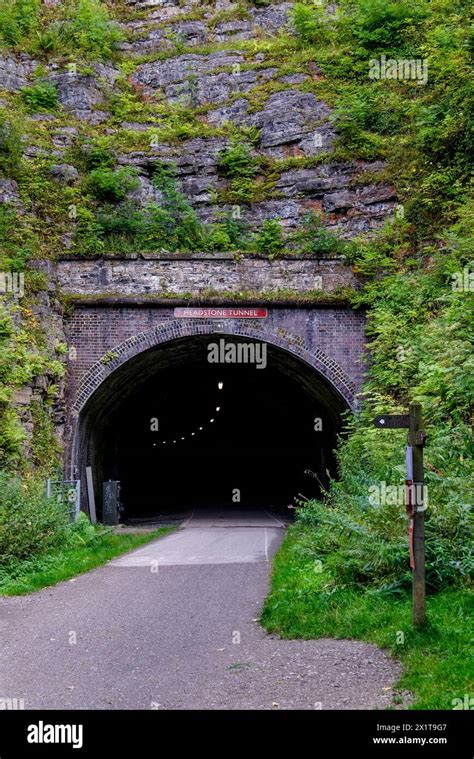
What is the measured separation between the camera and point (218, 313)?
18250 mm

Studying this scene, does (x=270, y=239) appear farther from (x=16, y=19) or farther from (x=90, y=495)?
(x=16, y=19)

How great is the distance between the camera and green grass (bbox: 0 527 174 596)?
965 cm

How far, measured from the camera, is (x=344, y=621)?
6934mm

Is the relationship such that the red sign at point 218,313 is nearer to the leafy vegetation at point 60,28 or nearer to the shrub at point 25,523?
the shrub at point 25,523

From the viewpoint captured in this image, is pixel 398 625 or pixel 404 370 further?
pixel 404 370

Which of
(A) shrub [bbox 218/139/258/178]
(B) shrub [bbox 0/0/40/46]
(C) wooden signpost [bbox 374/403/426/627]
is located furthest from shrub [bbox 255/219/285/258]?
(C) wooden signpost [bbox 374/403/426/627]

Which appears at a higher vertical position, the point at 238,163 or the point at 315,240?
the point at 238,163

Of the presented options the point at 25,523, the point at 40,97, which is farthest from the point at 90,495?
the point at 40,97

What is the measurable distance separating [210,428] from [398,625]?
101ft

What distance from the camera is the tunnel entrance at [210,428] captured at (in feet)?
64.8

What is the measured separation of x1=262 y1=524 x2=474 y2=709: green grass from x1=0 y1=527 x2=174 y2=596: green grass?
11.2ft

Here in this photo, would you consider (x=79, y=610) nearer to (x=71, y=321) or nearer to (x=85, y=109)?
(x=71, y=321)

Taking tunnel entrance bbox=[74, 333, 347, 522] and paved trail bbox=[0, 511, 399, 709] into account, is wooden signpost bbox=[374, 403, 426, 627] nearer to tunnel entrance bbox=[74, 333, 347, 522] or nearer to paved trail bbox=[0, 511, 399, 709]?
paved trail bbox=[0, 511, 399, 709]
